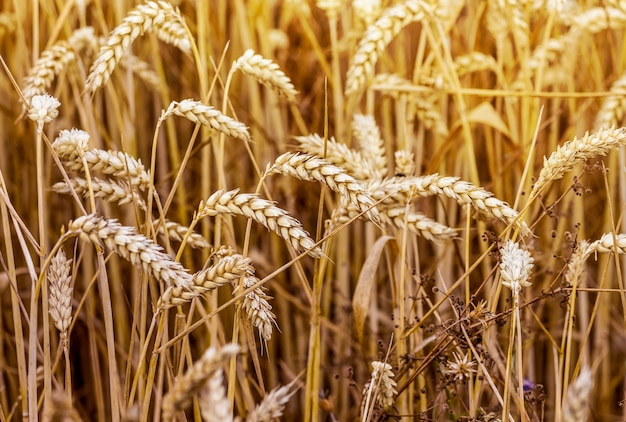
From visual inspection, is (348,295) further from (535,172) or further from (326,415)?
(535,172)

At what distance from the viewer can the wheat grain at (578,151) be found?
2.55ft

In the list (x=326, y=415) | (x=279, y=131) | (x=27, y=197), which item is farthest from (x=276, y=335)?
(x=27, y=197)

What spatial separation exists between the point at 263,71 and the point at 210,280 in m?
0.36

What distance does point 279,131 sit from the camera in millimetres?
1583

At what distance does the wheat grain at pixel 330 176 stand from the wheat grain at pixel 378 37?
36cm

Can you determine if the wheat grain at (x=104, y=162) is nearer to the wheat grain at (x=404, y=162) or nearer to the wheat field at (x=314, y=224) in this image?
the wheat field at (x=314, y=224)

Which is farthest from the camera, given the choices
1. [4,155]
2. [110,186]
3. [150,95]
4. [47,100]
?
[150,95]

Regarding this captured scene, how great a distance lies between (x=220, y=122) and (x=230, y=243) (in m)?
0.25

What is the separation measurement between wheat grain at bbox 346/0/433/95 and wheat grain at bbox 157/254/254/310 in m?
0.49

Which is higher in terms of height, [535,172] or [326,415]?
[535,172]

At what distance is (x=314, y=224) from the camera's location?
165 centimetres

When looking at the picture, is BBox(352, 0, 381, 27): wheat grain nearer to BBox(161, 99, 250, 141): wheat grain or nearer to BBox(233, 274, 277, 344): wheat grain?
BBox(161, 99, 250, 141): wheat grain

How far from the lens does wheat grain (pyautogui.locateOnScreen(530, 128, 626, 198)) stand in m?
0.78

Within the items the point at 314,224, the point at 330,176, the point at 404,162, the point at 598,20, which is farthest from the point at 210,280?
the point at 598,20
